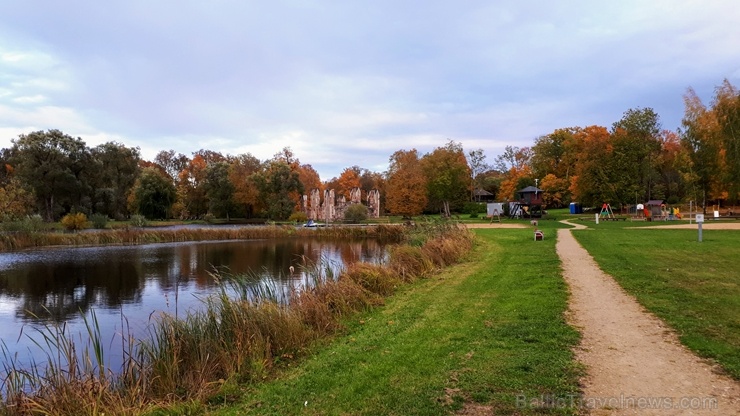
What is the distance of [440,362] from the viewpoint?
558cm

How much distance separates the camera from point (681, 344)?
19.1 ft

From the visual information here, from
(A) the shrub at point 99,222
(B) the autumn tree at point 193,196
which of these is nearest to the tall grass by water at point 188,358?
(A) the shrub at point 99,222

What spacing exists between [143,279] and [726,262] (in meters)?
19.8

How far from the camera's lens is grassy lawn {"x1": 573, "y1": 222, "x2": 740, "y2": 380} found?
19.3 feet

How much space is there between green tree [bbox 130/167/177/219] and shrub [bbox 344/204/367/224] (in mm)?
30445

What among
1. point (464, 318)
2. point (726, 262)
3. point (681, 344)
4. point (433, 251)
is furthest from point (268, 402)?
point (726, 262)

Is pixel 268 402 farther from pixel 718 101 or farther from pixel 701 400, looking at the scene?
pixel 718 101

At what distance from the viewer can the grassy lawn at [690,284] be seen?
19.3 feet

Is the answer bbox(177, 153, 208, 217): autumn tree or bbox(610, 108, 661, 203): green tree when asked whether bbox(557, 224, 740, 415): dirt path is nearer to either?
bbox(610, 108, 661, 203): green tree

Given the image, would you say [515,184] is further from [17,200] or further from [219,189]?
[17,200]

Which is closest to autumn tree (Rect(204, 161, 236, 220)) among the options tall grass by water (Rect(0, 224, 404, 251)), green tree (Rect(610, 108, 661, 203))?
tall grass by water (Rect(0, 224, 404, 251))

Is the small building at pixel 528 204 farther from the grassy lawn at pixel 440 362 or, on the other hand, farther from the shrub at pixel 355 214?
the grassy lawn at pixel 440 362

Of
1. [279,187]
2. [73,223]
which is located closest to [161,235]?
[73,223]

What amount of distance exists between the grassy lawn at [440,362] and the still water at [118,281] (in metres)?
3.40
